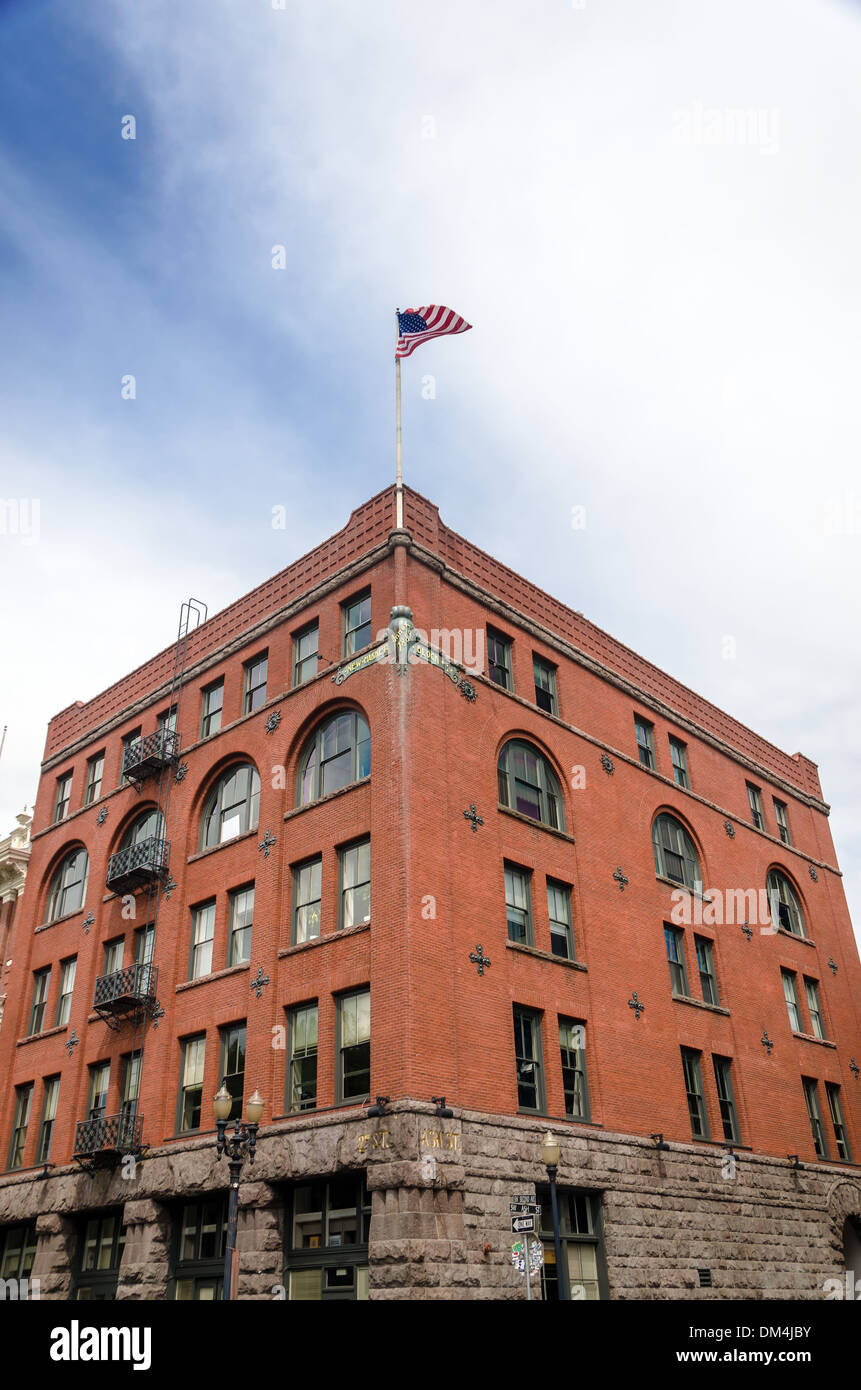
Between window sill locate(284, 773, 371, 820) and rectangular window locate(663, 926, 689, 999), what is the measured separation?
454 inches

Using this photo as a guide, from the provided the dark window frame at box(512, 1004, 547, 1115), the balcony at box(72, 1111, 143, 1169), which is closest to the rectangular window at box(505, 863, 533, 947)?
the dark window frame at box(512, 1004, 547, 1115)

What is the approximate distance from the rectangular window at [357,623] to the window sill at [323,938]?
742 centimetres

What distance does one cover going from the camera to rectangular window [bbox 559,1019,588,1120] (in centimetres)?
2575

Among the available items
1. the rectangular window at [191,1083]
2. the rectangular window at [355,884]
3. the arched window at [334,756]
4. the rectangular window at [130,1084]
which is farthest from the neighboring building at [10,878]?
the rectangular window at [355,884]

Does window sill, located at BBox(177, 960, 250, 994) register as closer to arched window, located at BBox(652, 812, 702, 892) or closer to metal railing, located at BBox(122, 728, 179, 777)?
metal railing, located at BBox(122, 728, 179, 777)

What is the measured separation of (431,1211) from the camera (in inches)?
802

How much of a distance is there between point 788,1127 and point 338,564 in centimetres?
2205

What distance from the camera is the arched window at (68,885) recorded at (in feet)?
116

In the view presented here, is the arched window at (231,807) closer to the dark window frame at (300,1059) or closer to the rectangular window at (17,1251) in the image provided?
the dark window frame at (300,1059)

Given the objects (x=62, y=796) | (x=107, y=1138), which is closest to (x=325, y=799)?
(x=107, y=1138)

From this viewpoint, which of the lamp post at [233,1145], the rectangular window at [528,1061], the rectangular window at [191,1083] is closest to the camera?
the lamp post at [233,1145]

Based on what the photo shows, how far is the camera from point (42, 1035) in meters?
33.0

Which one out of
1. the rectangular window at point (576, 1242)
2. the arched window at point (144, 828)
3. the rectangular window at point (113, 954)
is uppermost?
the arched window at point (144, 828)

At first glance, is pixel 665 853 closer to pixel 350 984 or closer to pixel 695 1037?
pixel 695 1037
